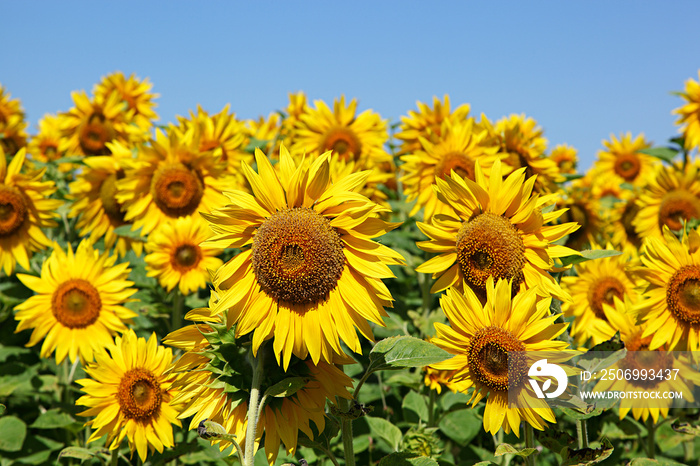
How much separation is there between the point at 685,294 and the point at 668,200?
2.63 meters

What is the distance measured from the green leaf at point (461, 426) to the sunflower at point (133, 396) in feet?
5.86

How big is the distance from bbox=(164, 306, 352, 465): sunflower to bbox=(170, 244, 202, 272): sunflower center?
2206 mm

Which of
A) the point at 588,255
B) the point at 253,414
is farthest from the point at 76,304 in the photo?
the point at 588,255

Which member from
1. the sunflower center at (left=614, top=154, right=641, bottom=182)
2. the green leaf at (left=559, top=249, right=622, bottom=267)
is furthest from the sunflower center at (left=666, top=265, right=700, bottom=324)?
the sunflower center at (left=614, top=154, right=641, bottom=182)

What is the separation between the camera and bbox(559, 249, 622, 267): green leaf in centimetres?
247

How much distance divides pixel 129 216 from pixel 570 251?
3.49 metres

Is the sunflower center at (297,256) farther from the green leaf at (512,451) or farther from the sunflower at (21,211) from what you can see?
the sunflower at (21,211)

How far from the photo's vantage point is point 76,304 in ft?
13.6

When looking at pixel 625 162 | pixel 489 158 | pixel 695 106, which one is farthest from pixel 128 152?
pixel 625 162

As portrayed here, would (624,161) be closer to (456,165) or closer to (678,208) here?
(678,208)

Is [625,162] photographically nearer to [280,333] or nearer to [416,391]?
[416,391]

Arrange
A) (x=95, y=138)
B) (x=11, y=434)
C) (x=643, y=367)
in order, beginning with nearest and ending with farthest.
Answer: (x=643, y=367), (x=11, y=434), (x=95, y=138)

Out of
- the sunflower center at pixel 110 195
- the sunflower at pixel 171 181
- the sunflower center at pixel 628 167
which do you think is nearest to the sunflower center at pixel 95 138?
the sunflower center at pixel 110 195

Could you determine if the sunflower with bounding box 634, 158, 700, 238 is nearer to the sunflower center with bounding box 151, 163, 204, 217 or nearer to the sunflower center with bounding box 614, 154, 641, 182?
the sunflower center with bounding box 614, 154, 641, 182
